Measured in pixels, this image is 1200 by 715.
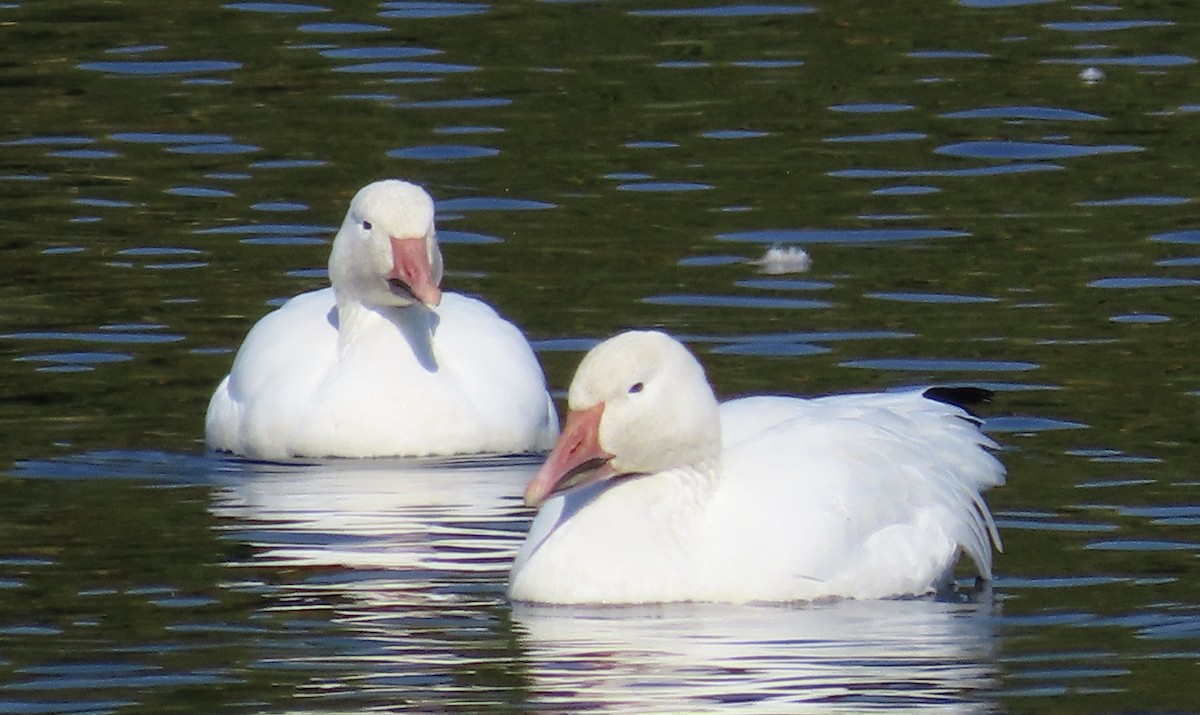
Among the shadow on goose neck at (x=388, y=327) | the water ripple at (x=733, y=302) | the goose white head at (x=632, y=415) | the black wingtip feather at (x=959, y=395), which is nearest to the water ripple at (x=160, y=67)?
the water ripple at (x=733, y=302)

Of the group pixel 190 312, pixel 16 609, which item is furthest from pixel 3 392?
pixel 16 609

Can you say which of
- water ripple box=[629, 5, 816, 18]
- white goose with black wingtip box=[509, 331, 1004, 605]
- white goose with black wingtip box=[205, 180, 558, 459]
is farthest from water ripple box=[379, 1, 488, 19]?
white goose with black wingtip box=[509, 331, 1004, 605]

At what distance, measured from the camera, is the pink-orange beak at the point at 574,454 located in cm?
871

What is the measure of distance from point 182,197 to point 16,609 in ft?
23.2

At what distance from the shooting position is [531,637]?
27.7 feet

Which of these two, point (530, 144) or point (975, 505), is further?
point (530, 144)

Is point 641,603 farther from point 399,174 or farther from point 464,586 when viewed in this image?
point 399,174

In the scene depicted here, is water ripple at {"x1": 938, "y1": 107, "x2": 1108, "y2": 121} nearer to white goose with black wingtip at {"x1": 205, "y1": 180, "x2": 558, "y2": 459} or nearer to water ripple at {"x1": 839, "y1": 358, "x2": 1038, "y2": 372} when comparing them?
water ripple at {"x1": 839, "y1": 358, "x2": 1038, "y2": 372}

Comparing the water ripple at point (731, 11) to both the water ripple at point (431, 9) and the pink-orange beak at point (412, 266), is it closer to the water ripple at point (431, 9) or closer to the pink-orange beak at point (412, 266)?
the water ripple at point (431, 9)

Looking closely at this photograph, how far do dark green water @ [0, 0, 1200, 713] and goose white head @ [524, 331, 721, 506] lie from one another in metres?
0.49

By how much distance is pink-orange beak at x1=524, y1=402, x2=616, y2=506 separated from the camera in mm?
8711

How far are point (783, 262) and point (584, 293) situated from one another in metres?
0.99

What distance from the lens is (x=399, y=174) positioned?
16078mm

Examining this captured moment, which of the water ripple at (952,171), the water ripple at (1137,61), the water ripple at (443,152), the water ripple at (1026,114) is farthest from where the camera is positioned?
the water ripple at (1137,61)
